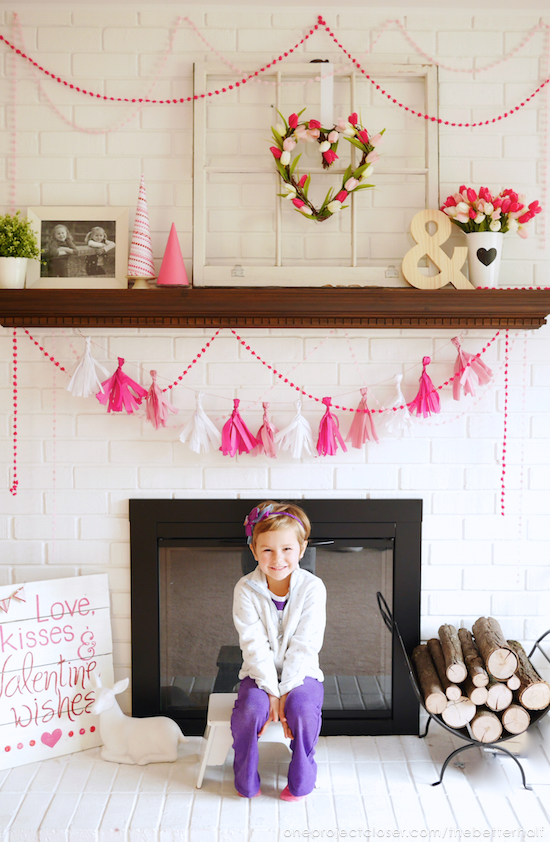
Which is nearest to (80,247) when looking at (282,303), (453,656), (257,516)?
(282,303)

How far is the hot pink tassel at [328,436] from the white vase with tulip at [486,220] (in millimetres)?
604

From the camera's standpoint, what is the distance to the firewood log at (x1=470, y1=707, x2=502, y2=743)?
71.2 inches

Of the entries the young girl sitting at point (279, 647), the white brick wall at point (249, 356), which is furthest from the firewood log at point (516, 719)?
the young girl sitting at point (279, 647)

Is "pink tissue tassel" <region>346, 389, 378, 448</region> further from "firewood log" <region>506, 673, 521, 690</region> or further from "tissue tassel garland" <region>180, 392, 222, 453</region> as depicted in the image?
"firewood log" <region>506, 673, 521, 690</region>

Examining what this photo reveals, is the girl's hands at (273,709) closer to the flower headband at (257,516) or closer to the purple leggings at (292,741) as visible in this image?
the purple leggings at (292,741)

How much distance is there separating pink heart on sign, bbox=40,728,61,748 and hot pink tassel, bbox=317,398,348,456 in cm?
118

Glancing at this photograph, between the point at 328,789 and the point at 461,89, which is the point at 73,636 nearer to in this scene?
the point at 328,789

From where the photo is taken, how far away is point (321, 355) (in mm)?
2076

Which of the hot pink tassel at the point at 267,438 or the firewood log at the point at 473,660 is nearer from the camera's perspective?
the firewood log at the point at 473,660

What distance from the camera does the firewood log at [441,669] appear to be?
5.90ft

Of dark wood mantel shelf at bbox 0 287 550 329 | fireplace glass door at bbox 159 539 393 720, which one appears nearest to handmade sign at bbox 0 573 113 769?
fireplace glass door at bbox 159 539 393 720

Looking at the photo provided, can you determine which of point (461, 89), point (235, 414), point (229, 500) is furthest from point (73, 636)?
point (461, 89)

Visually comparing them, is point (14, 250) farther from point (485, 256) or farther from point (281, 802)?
point (281, 802)

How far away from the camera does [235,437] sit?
1990 mm
